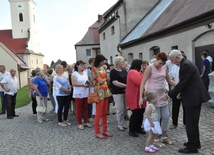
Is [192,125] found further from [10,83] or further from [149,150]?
[10,83]

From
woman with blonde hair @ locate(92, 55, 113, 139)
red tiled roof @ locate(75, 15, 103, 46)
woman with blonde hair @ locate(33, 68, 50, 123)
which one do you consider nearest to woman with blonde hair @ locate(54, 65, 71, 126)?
woman with blonde hair @ locate(33, 68, 50, 123)

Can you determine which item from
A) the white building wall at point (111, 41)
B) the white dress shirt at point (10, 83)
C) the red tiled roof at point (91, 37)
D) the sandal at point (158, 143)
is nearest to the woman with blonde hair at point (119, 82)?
the sandal at point (158, 143)

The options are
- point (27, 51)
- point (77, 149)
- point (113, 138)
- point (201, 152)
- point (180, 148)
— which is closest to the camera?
point (201, 152)

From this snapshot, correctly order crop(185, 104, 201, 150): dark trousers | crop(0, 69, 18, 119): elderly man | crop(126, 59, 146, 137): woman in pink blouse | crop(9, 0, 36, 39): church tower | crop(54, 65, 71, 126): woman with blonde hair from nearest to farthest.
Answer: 1. crop(185, 104, 201, 150): dark trousers
2. crop(126, 59, 146, 137): woman in pink blouse
3. crop(54, 65, 71, 126): woman with blonde hair
4. crop(0, 69, 18, 119): elderly man
5. crop(9, 0, 36, 39): church tower

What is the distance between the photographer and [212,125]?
6391mm

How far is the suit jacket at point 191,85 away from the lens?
4.51m

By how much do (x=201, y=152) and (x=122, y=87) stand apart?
2315 millimetres

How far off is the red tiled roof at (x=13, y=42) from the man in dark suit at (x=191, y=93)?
53918mm

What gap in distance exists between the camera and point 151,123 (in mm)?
4805

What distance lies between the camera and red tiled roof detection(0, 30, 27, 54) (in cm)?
5538

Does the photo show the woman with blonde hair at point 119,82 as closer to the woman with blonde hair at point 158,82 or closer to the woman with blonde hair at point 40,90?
the woman with blonde hair at point 158,82

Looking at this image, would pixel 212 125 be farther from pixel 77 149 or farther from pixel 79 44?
pixel 79 44

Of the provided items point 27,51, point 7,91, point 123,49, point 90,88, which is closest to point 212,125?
point 90,88

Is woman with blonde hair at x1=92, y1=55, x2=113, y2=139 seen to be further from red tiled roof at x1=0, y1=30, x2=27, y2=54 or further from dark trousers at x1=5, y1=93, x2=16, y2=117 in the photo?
red tiled roof at x1=0, y1=30, x2=27, y2=54
